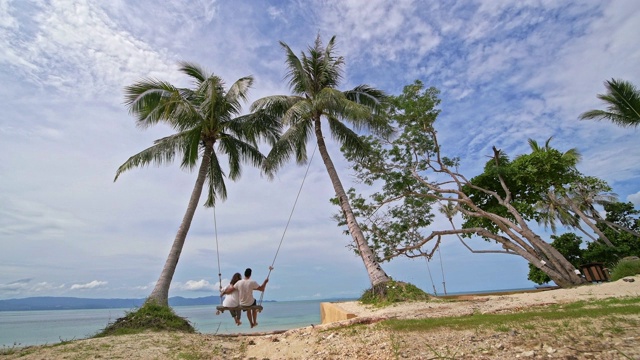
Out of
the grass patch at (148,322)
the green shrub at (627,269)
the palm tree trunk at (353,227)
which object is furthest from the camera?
the green shrub at (627,269)

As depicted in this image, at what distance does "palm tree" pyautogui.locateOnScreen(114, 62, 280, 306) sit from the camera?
40.7ft

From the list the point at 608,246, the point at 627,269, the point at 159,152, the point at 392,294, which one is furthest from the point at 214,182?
the point at 608,246

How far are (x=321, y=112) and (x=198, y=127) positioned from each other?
16.5ft

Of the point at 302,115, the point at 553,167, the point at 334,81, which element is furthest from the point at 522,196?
the point at 302,115

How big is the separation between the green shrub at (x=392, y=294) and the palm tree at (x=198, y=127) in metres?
6.68

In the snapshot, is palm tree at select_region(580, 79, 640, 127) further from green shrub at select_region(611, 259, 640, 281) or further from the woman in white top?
the woman in white top

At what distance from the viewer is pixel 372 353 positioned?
15.2 feet

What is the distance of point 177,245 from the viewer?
463 inches

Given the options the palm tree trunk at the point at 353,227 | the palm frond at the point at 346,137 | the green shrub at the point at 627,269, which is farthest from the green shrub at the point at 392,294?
the green shrub at the point at 627,269

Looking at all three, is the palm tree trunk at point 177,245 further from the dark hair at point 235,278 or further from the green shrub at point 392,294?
the green shrub at point 392,294

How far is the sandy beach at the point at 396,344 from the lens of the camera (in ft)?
12.2

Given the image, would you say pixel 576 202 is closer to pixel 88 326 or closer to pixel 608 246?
pixel 608 246

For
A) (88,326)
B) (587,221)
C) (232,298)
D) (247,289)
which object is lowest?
(88,326)

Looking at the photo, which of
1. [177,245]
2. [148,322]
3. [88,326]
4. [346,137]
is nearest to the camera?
[148,322]
